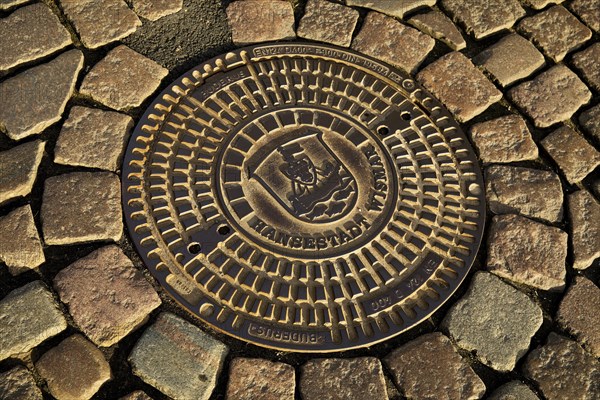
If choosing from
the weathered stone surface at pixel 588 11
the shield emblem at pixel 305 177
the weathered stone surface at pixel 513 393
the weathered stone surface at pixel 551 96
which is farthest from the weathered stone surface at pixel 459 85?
the weathered stone surface at pixel 513 393

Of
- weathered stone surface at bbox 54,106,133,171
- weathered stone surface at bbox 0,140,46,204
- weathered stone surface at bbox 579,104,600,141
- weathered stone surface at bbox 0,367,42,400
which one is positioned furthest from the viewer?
weathered stone surface at bbox 579,104,600,141

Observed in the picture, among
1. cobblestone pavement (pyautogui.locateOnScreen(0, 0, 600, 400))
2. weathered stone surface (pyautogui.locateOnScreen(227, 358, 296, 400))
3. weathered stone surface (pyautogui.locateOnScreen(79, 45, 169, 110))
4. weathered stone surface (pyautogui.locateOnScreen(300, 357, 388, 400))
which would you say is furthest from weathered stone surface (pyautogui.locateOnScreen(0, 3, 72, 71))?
weathered stone surface (pyautogui.locateOnScreen(300, 357, 388, 400))

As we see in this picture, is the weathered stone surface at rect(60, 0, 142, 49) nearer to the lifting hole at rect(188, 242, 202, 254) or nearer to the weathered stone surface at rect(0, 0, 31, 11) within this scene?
the weathered stone surface at rect(0, 0, 31, 11)

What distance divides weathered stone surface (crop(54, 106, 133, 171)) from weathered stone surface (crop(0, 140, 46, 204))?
0.27 ft

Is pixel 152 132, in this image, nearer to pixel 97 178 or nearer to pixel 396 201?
pixel 97 178

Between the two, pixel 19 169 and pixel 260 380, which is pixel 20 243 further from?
pixel 260 380

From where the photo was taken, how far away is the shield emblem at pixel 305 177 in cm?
265

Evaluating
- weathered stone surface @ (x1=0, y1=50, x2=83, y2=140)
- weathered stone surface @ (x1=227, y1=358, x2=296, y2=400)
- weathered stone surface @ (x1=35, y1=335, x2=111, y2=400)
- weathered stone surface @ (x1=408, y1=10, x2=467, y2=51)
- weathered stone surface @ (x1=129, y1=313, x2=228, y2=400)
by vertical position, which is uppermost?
weathered stone surface @ (x1=0, y1=50, x2=83, y2=140)

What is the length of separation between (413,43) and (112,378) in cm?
208

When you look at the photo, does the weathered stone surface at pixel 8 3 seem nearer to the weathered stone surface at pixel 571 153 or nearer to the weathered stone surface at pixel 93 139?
the weathered stone surface at pixel 93 139

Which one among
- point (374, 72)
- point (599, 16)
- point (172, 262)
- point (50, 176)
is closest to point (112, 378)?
point (172, 262)

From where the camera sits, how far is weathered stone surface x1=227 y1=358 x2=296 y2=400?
2.35m

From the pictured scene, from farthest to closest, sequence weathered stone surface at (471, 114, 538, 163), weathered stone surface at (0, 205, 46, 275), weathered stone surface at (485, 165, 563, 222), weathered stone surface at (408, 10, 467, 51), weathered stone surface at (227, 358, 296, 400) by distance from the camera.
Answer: weathered stone surface at (408, 10, 467, 51)
weathered stone surface at (471, 114, 538, 163)
weathered stone surface at (485, 165, 563, 222)
weathered stone surface at (0, 205, 46, 275)
weathered stone surface at (227, 358, 296, 400)

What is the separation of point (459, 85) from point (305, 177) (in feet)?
3.16
